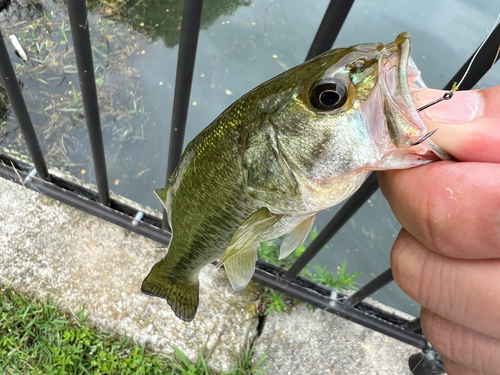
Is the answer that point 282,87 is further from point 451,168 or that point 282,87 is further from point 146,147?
point 146,147

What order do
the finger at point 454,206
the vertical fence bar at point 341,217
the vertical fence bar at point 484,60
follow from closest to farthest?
the finger at point 454,206 < the vertical fence bar at point 484,60 < the vertical fence bar at point 341,217

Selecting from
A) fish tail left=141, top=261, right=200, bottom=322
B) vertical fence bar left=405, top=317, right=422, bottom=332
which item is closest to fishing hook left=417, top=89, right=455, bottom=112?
fish tail left=141, top=261, right=200, bottom=322

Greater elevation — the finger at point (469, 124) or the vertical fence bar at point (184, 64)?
the finger at point (469, 124)

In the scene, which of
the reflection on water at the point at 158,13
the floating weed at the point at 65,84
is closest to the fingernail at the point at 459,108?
the floating weed at the point at 65,84

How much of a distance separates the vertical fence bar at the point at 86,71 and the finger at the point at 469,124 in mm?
909

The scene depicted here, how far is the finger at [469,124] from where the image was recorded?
22.3 inches

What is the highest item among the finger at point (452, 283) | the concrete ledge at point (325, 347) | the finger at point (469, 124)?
the finger at point (469, 124)

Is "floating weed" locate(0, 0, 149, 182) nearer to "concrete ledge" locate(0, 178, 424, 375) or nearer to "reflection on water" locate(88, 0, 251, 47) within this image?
"reflection on water" locate(88, 0, 251, 47)

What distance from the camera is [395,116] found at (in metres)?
0.60

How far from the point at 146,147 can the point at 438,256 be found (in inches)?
103

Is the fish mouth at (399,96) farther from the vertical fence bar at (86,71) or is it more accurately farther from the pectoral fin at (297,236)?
the vertical fence bar at (86,71)

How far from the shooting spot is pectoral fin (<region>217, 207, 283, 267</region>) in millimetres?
846

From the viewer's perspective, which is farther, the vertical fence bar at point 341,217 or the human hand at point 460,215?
the vertical fence bar at point 341,217

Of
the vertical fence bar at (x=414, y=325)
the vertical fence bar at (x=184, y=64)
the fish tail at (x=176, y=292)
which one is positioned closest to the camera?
the vertical fence bar at (x=184, y=64)
